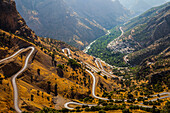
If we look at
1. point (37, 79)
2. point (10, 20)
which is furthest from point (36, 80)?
Result: point (10, 20)

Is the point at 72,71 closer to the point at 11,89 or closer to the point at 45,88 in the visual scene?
the point at 45,88

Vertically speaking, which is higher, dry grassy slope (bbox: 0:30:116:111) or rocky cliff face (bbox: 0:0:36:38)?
rocky cliff face (bbox: 0:0:36:38)

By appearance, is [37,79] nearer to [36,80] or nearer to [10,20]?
[36,80]

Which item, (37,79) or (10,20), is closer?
(37,79)

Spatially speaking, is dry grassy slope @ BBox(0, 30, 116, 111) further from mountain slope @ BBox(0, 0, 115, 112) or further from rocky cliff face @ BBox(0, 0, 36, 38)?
rocky cliff face @ BBox(0, 0, 36, 38)

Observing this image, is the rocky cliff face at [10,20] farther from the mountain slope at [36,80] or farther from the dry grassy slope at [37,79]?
the dry grassy slope at [37,79]

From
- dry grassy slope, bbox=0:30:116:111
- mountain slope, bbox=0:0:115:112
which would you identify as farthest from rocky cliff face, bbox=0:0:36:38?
dry grassy slope, bbox=0:30:116:111

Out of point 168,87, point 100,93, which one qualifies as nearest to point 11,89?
point 100,93

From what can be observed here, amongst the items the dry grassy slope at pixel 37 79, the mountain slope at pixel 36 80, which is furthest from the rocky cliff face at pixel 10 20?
the dry grassy slope at pixel 37 79
